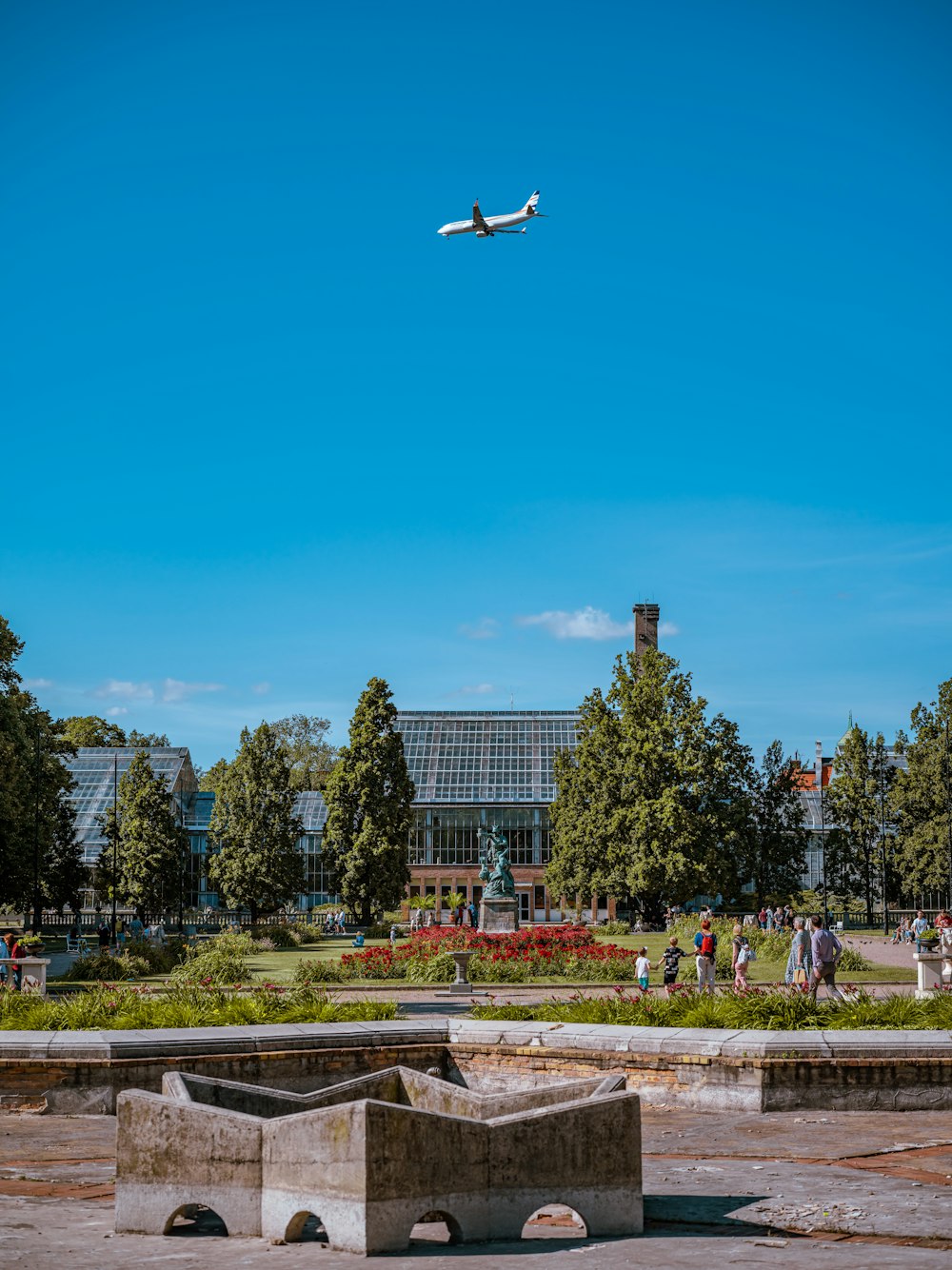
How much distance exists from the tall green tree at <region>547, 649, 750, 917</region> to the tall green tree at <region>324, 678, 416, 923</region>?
7.03 m

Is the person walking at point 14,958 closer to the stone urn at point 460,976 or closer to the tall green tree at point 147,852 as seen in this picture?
the stone urn at point 460,976

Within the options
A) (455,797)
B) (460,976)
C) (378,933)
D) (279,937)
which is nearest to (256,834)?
(378,933)

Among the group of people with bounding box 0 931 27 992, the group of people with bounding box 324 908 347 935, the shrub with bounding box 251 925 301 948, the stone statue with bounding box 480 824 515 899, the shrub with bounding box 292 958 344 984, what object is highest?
the stone statue with bounding box 480 824 515 899

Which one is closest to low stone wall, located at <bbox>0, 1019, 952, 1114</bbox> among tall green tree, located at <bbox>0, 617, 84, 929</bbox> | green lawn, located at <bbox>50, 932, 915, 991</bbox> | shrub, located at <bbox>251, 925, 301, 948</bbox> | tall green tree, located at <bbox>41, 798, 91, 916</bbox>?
green lawn, located at <bbox>50, 932, 915, 991</bbox>

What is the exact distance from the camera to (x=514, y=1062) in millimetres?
13625

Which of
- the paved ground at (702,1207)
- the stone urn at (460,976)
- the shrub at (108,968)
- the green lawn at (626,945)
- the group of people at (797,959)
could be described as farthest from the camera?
the shrub at (108,968)

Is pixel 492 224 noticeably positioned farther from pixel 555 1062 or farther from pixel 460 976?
pixel 555 1062

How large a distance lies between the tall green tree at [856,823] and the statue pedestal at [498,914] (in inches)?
995

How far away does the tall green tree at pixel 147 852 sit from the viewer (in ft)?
206

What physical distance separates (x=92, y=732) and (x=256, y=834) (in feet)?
127

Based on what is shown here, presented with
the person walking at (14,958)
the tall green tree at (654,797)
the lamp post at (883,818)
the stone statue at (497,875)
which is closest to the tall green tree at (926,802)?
the lamp post at (883,818)

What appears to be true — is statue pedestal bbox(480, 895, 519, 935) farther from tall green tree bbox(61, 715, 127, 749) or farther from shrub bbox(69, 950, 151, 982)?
tall green tree bbox(61, 715, 127, 749)

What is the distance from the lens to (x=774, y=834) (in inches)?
2437

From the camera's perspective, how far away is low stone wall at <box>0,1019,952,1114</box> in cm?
1241
